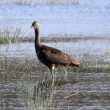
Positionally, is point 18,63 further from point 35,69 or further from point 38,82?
point 38,82

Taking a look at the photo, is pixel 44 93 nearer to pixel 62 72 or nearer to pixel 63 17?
pixel 62 72

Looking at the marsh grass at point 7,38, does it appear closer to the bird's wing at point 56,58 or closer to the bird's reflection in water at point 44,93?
the bird's wing at point 56,58

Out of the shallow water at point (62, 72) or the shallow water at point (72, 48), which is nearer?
the shallow water at point (62, 72)

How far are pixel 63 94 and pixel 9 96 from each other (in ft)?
3.22

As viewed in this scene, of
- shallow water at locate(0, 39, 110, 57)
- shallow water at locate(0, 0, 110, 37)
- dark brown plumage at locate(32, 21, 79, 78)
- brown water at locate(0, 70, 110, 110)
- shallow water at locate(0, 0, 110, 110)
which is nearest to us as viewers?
brown water at locate(0, 70, 110, 110)

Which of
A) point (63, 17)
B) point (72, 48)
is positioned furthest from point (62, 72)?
point (63, 17)

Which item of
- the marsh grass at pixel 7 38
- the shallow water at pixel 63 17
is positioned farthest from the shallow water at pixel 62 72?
the marsh grass at pixel 7 38

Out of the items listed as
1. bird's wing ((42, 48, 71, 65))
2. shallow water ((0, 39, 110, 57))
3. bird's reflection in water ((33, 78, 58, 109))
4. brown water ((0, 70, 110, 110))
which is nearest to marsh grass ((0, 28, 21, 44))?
shallow water ((0, 39, 110, 57))

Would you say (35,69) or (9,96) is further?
(35,69)

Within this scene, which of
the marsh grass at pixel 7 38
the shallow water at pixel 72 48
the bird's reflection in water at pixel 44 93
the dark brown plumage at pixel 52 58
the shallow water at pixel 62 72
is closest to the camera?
the bird's reflection in water at pixel 44 93

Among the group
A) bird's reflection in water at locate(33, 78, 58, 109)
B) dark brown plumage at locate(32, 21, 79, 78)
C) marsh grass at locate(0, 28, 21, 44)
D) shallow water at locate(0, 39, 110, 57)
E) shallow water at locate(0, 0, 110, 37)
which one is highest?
shallow water at locate(0, 0, 110, 37)

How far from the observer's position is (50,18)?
1068 inches

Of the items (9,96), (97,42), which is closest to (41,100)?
(9,96)

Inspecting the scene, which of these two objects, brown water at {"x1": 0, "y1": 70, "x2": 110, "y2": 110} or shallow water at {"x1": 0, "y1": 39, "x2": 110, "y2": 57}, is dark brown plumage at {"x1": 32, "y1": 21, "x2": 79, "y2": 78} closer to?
brown water at {"x1": 0, "y1": 70, "x2": 110, "y2": 110}
